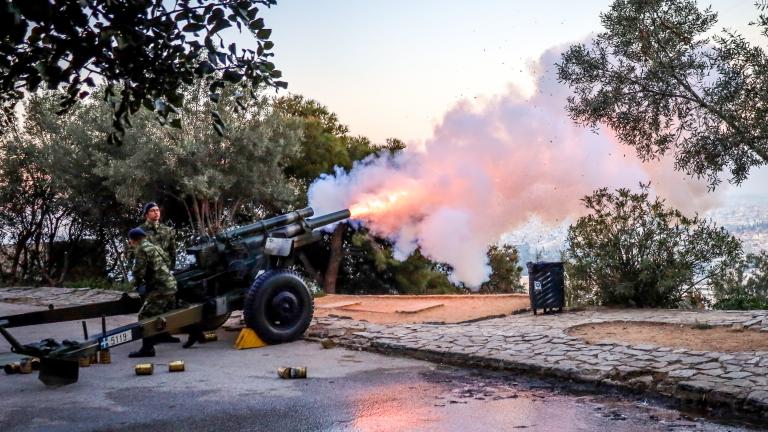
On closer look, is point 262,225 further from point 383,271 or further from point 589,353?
point 383,271

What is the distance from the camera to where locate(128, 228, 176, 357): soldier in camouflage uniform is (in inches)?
368

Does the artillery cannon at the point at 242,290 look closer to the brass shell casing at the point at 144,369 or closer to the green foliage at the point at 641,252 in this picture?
the brass shell casing at the point at 144,369

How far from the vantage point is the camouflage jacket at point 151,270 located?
9336 millimetres

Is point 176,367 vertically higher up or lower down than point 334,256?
lower down

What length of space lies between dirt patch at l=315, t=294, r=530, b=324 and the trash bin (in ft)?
2.37

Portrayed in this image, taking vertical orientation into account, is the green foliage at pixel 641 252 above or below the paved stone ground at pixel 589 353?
above

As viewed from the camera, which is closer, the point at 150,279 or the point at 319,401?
the point at 319,401

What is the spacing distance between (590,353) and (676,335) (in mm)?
1937

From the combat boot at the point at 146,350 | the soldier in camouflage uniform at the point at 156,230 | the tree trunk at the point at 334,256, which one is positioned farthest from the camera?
the tree trunk at the point at 334,256

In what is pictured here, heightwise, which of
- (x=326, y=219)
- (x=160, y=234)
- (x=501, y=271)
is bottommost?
(x=501, y=271)

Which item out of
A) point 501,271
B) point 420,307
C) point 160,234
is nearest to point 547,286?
point 420,307

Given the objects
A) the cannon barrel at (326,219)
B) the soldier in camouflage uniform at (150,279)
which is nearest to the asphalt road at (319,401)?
the soldier in camouflage uniform at (150,279)

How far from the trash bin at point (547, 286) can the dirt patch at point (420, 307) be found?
72 cm

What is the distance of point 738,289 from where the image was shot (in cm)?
1353
